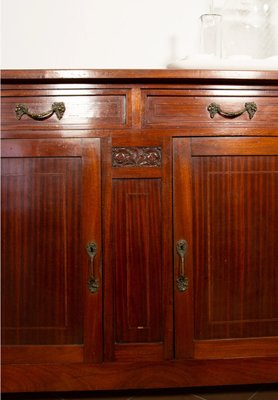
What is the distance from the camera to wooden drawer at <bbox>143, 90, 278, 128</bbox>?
83cm

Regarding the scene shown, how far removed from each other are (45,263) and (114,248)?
163 millimetres

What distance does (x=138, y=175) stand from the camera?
83cm

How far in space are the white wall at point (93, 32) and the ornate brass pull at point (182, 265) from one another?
0.66 metres

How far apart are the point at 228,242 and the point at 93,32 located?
0.82 metres

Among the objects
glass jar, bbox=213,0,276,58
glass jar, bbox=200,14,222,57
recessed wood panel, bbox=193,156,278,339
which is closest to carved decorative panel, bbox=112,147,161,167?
recessed wood panel, bbox=193,156,278,339

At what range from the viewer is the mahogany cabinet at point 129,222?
82 cm

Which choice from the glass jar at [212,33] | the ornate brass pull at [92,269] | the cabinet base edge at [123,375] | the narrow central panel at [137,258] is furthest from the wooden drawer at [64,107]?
the cabinet base edge at [123,375]

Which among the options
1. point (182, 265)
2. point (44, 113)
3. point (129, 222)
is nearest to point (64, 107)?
point (44, 113)

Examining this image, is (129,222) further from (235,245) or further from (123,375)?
(123,375)

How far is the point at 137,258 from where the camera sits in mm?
835

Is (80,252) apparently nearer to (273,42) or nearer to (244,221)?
(244,221)

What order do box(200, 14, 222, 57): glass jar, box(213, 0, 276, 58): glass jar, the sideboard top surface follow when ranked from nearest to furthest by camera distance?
1. the sideboard top surface
2. box(200, 14, 222, 57): glass jar
3. box(213, 0, 276, 58): glass jar

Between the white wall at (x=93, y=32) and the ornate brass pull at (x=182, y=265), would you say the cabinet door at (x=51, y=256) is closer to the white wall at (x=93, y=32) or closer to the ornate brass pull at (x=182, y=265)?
the ornate brass pull at (x=182, y=265)

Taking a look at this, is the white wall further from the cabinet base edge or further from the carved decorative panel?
the cabinet base edge
